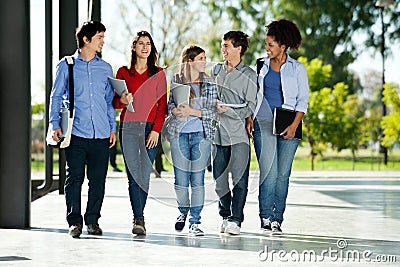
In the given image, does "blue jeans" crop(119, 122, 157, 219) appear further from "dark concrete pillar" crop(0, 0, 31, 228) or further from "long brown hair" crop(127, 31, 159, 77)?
"dark concrete pillar" crop(0, 0, 31, 228)

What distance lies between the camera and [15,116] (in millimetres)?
7504

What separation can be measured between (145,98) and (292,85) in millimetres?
1118

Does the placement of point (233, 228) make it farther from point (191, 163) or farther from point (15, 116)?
point (15, 116)

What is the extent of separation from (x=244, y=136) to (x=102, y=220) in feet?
5.95

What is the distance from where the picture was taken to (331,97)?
70.6ft

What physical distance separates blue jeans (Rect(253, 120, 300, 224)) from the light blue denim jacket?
204mm

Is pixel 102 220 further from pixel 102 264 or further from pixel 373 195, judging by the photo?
pixel 373 195

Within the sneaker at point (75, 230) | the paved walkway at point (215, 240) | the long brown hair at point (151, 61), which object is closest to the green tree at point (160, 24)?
the paved walkway at point (215, 240)

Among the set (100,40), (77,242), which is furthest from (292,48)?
(77,242)

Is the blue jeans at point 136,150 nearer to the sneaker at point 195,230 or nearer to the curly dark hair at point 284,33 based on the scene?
the sneaker at point 195,230

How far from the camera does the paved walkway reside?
5828mm

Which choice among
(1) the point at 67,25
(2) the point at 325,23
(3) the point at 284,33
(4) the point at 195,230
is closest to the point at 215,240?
(4) the point at 195,230

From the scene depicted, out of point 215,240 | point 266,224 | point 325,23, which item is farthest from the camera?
point 325,23

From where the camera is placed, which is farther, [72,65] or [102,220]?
[102,220]
